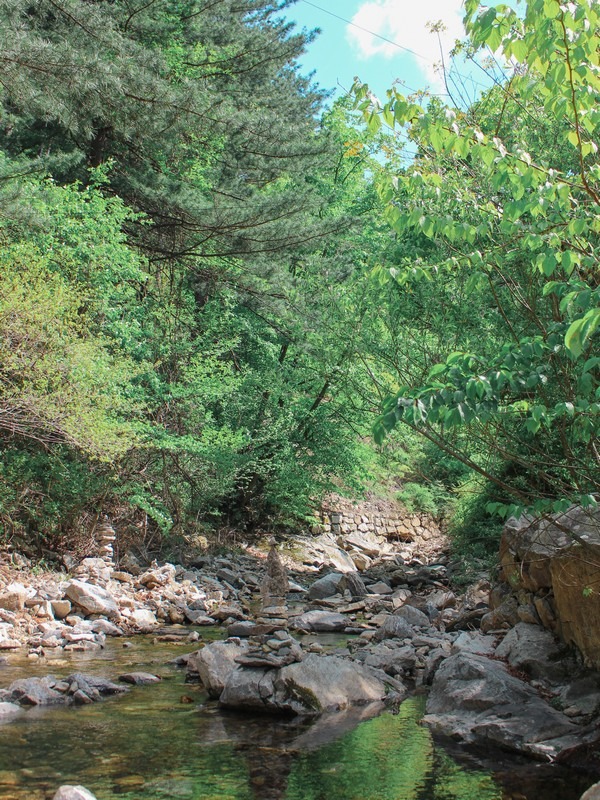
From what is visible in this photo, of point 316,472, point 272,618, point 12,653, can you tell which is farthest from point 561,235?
point 316,472

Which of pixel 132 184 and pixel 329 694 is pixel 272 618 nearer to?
pixel 329 694

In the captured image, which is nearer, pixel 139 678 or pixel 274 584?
pixel 139 678

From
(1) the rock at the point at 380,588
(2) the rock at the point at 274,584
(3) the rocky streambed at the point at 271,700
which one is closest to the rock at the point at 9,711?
(3) the rocky streambed at the point at 271,700

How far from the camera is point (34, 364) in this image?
10.8 meters

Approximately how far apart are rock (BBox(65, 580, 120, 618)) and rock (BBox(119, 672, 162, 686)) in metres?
2.92

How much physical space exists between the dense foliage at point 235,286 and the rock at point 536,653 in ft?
4.64

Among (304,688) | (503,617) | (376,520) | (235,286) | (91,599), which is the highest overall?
(235,286)

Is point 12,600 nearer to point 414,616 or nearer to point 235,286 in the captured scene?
point 414,616

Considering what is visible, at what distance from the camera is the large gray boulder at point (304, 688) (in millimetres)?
6883

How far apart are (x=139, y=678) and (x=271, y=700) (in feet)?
5.13

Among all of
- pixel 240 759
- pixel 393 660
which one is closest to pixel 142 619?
pixel 393 660

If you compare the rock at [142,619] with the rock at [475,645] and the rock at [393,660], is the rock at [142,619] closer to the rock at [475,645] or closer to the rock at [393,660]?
the rock at [393,660]

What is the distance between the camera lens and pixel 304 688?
22.9ft

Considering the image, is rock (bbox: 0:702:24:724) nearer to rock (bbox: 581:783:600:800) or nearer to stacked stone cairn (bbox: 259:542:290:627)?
rock (bbox: 581:783:600:800)
